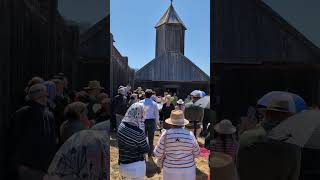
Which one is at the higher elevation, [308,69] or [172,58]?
[172,58]

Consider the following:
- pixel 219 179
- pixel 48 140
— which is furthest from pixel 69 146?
pixel 219 179

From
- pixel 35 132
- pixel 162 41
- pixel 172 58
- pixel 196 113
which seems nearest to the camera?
pixel 35 132

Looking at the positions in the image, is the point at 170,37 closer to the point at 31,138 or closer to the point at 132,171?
the point at 132,171

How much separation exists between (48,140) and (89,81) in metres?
0.35

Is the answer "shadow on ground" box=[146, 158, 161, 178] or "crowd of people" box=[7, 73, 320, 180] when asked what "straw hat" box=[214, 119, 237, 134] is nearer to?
"crowd of people" box=[7, 73, 320, 180]

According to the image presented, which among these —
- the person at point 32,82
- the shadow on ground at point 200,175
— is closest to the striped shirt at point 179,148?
the shadow on ground at point 200,175

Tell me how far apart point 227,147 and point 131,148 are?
2.05 m

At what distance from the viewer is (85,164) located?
2.10 m

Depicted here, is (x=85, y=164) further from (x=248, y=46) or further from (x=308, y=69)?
(x=308, y=69)

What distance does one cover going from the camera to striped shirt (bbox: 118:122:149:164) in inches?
160

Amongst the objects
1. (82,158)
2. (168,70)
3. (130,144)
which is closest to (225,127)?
(82,158)

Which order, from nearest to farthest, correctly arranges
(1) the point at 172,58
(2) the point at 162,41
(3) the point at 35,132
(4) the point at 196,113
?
(3) the point at 35,132
(4) the point at 196,113
(1) the point at 172,58
(2) the point at 162,41

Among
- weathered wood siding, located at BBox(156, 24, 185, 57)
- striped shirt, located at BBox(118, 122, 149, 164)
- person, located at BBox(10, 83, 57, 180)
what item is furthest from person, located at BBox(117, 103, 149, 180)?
weathered wood siding, located at BBox(156, 24, 185, 57)

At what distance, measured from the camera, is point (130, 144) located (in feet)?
13.3
